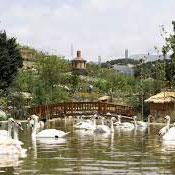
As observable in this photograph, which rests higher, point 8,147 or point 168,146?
point 8,147

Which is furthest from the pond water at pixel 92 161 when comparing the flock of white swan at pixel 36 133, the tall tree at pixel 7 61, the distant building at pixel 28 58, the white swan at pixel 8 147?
the distant building at pixel 28 58

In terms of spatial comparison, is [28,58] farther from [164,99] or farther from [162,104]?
[164,99]

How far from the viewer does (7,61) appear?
6316 centimetres

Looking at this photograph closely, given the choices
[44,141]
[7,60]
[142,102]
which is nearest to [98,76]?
[142,102]

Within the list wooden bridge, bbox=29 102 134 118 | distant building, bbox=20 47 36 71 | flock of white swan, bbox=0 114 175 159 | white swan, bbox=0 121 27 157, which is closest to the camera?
white swan, bbox=0 121 27 157

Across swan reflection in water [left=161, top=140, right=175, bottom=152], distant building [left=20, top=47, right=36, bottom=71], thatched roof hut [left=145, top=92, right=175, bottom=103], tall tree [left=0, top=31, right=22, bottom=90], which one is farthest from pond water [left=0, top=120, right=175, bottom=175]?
distant building [left=20, top=47, right=36, bottom=71]

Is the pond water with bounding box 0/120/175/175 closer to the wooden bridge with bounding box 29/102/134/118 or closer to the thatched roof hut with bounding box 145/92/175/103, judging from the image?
the wooden bridge with bounding box 29/102/134/118

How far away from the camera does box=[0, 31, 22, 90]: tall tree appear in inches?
2470

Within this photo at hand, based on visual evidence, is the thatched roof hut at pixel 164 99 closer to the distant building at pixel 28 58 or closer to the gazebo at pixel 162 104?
the gazebo at pixel 162 104

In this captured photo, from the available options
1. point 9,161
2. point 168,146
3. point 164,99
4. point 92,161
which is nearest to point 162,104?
point 164,99

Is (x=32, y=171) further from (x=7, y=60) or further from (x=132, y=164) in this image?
(x=7, y=60)

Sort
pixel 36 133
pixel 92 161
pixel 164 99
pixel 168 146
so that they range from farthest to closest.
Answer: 1. pixel 164 99
2. pixel 36 133
3. pixel 168 146
4. pixel 92 161

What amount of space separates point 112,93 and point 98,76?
2110cm

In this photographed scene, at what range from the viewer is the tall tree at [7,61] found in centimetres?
6275
